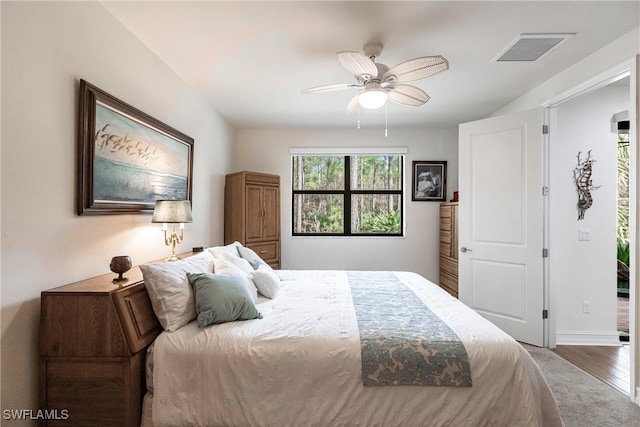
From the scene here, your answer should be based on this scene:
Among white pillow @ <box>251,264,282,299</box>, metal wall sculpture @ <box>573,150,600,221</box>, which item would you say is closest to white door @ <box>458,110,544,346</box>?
metal wall sculpture @ <box>573,150,600,221</box>

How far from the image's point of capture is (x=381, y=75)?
2338 millimetres

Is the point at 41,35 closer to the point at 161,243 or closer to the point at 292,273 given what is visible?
the point at 161,243

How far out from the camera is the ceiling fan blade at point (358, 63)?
1952 millimetres

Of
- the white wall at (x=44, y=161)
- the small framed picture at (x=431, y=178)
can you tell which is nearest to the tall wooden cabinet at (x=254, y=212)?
the white wall at (x=44, y=161)

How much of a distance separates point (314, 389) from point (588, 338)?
3.19m

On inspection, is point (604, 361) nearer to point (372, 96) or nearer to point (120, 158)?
point (372, 96)

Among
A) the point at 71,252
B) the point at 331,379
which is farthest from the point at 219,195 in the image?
the point at 331,379

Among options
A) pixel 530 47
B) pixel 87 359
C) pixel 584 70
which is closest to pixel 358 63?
pixel 530 47

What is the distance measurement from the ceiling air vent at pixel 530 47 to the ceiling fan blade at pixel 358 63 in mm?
1069

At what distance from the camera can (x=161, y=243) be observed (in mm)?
2688

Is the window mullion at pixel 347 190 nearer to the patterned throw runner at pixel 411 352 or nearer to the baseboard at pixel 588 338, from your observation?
the baseboard at pixel 588 338

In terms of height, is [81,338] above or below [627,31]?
below

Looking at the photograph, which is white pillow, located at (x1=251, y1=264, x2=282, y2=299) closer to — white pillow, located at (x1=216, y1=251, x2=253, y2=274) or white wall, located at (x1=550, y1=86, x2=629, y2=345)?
white pillow, located at (x1=216, y1=251, x2=253, y2=274)

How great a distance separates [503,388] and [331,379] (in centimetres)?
80
